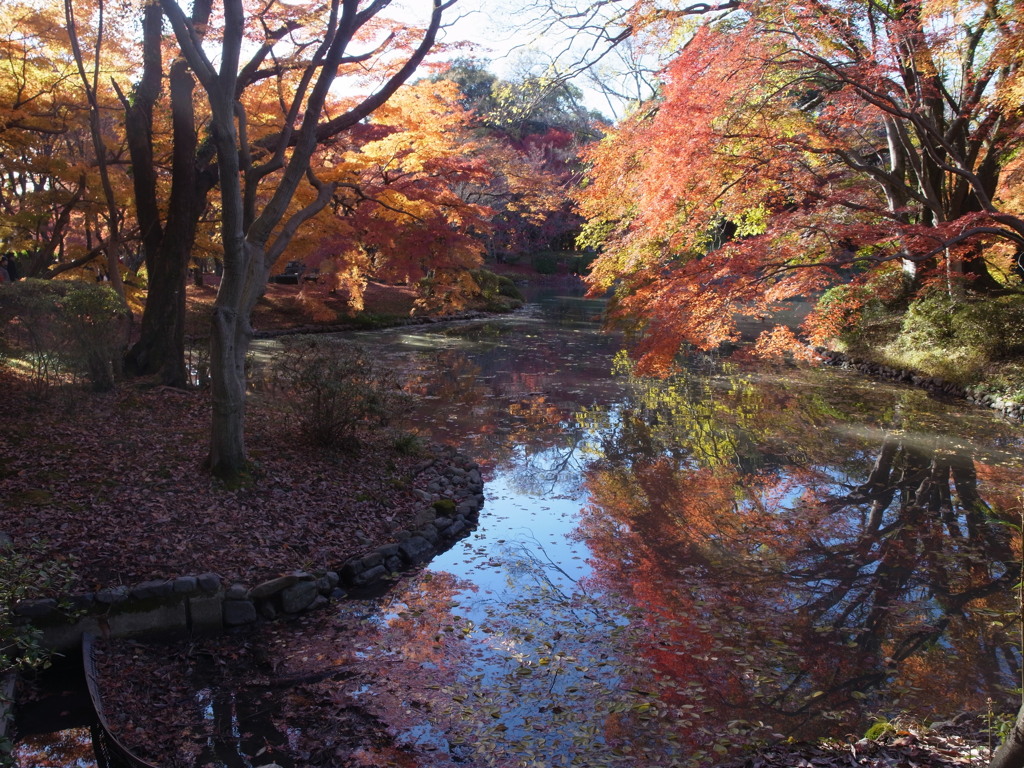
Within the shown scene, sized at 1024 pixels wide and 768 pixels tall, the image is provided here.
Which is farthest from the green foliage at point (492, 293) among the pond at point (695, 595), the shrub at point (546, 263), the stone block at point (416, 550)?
the stone block at point (416, 550)

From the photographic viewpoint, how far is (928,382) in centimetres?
1381

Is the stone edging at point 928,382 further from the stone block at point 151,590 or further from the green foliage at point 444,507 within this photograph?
the stone block at point 151,590

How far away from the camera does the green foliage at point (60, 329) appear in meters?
7.29

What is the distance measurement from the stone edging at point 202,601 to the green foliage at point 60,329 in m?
4.16

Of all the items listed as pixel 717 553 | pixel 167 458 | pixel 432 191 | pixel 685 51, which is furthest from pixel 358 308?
pixel 717 553

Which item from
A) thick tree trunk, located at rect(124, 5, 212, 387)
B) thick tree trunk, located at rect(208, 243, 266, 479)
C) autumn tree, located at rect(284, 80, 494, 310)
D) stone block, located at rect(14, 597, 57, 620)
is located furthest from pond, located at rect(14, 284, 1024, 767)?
autumn tree, located at rect(284, 80, 494, 310)

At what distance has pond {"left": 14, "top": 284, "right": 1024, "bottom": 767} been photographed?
380 centimetres

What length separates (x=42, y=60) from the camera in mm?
11156

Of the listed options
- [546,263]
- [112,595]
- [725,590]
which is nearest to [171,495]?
[112,595]

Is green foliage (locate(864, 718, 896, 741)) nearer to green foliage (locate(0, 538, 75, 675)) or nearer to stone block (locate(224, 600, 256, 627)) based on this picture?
stone block (locate(224, 600, 256, 627))

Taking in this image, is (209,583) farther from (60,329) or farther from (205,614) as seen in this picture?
(60,329)

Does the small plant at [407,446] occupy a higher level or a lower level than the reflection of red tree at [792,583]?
higher

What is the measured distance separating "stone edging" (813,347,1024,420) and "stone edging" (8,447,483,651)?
33.4ft

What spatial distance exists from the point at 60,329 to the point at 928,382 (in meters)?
14.5
